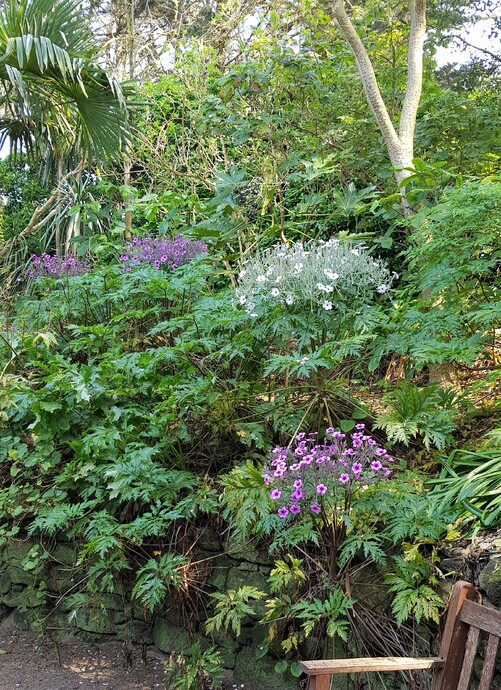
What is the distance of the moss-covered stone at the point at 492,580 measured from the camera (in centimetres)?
231

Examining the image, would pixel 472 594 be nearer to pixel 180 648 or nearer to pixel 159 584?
pixel 159 584

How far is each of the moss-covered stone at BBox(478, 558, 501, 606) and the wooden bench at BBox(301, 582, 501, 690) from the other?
277 millimetres

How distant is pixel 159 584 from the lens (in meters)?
2.99

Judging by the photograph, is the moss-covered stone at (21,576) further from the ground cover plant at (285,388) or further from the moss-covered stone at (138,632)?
the moss-covered stone at (138,632)

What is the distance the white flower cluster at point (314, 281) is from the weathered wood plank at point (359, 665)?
1.60 metres

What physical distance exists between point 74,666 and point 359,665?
6.73 feet

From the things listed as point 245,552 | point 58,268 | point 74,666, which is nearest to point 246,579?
point 245,552

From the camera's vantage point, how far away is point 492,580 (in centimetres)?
234

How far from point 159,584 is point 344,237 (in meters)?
2.27

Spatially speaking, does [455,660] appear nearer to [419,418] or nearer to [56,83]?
[419,418]

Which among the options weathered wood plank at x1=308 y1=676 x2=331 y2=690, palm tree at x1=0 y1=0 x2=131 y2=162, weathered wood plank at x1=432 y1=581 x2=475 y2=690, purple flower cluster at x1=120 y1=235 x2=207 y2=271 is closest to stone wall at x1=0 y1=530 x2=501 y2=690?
weathered wood plank at x1=432 y1=581 x2=475 y2=690

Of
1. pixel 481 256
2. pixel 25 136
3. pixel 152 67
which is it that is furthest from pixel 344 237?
pixel 152 67

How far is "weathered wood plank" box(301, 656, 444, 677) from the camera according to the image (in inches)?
74.9

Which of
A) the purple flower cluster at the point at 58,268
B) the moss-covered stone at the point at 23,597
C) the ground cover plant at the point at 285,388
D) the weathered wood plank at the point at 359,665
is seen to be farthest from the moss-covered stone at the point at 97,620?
the purple flower cluster at the point at 58,268
